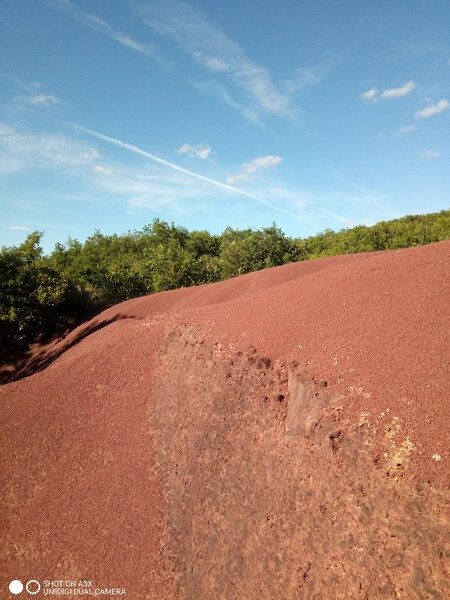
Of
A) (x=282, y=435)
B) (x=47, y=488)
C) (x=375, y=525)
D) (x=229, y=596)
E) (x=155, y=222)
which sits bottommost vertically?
(x=229, y=596)

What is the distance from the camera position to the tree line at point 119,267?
2175 centimetres

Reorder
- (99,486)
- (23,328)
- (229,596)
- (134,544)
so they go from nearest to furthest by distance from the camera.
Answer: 1. (229,596)
2. (134,544)
3. (99,486)
4. (23,328)

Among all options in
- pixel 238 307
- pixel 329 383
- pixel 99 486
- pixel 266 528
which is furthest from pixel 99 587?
pixel 238 307

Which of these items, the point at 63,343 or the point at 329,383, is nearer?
the point at 329,383

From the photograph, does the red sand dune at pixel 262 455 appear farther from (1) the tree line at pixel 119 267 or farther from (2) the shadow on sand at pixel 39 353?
(1) the tree line at pixel 119 267

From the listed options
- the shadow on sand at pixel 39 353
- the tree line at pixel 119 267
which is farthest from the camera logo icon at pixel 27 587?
the tree line at pixel 119 267

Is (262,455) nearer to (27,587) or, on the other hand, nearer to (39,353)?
(27,587)

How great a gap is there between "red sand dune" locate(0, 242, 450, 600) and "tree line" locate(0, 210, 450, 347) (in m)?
12.5

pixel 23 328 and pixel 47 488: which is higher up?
pixel 23 328

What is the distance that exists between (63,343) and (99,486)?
14.1 m

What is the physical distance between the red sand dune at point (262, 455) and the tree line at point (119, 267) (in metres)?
12.5

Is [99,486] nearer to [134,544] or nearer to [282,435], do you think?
[134,544]

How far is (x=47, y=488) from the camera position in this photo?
829 cm

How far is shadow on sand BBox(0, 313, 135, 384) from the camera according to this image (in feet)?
62.5
